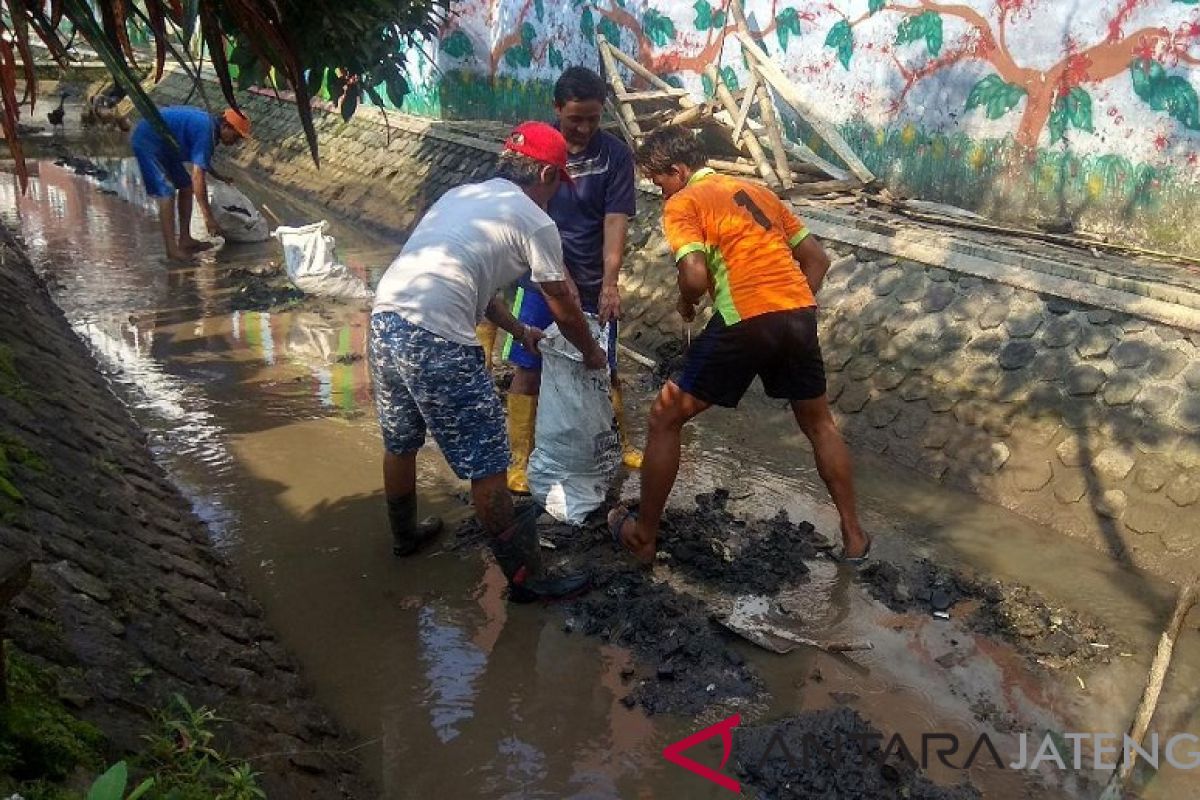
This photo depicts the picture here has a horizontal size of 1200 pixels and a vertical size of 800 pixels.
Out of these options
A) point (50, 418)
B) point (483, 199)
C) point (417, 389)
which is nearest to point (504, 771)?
point (417, 389)

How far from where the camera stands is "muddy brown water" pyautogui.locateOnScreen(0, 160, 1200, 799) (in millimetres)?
3309

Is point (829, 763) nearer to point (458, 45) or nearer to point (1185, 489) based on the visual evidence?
point (1185, 489)

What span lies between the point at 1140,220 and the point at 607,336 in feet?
16.2

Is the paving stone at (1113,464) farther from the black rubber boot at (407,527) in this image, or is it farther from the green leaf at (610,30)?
the green leaf at (610,30)

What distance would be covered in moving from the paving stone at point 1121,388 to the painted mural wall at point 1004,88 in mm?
2846

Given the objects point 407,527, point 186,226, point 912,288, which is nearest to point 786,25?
point 912,288

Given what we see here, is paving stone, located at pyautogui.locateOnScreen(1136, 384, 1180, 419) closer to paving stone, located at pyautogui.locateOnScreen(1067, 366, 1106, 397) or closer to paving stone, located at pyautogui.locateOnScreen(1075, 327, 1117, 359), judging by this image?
paving stone, located at pyautogui.locateOnScreen(1067, 366, 1106, 397)

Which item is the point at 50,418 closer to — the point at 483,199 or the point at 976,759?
the point at 483,199

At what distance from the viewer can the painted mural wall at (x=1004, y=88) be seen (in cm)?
725

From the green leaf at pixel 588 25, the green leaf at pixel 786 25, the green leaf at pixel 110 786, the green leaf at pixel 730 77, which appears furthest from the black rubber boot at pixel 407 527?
the green leaf at pixel 588 25

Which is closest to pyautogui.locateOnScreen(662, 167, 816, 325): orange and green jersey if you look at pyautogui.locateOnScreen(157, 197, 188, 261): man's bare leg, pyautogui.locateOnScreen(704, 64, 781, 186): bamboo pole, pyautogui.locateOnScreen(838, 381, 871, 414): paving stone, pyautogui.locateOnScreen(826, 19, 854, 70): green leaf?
pyautogui.locateOnScreen(838, 381, 871, 414): paving stone

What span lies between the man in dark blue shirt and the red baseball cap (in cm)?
68

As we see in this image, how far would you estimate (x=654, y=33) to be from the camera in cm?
1123

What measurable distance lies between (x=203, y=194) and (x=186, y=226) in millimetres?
553
